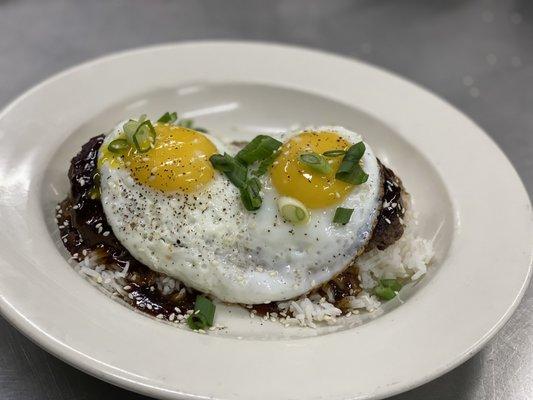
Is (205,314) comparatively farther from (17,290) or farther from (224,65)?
(224,65)

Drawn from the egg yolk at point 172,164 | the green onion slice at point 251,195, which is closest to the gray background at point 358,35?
the egg yolk at point 172,164

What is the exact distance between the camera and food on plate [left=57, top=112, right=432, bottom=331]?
258 cm

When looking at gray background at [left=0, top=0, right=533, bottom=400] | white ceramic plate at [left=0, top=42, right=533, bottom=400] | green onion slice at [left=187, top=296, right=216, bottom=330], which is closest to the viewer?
white ceramic plate at [left=0, top=42, right=533, bottom=400]

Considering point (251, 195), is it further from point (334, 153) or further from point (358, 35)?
point (358, 35)

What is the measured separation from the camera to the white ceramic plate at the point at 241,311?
204 cm

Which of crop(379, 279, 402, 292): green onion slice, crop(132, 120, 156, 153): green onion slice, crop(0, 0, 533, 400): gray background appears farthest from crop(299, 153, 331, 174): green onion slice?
crop(0, 0, 533, 400): gray background

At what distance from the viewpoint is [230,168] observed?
2725 mm

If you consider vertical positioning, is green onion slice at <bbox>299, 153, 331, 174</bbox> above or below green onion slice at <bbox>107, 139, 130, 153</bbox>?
above

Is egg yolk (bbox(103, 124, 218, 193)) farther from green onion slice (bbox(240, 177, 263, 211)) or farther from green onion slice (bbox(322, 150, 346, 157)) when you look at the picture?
green onion slice (bbox(322, 150, 346, 157))

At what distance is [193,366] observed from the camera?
204cm

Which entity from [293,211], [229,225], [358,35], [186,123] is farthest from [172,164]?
[358,35]

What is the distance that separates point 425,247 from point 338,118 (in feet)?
3.65

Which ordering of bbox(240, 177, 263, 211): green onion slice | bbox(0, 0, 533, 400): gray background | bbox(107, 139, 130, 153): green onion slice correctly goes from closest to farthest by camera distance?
1. bbox(240, 177, 263, 211): green onion slice
2. bbox(107, 139, 130, 153): green onion slice
3. bbox(0, 0, 533, 400): gray background

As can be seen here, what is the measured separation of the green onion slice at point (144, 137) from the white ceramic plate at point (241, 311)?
0.53 metres
